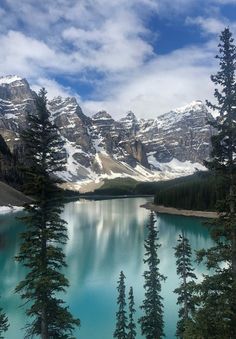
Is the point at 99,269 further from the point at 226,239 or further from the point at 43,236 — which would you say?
the point at 226,239

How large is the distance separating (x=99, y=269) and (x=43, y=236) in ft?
148

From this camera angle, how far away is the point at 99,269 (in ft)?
221

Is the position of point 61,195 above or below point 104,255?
above

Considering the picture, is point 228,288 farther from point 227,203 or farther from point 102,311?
point 102,311

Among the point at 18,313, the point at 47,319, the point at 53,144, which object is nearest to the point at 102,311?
the point at 18,313

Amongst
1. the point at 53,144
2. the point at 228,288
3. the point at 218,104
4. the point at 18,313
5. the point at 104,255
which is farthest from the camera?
the point at 104,255

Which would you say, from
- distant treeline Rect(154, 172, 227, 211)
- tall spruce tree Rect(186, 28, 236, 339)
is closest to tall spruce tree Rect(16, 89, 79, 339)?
tall spruce tree Rect(186, 28, 236, 339)

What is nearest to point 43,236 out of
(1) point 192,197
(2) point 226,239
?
(2) point 226,239

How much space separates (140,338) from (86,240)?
6520 centimetres

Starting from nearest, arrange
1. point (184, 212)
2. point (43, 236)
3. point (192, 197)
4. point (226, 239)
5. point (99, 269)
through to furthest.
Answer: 1. point (226, 239)
2. point (43, 236)
3. point (99, 269)
4. point (184, 212)
5. point (192, 197)

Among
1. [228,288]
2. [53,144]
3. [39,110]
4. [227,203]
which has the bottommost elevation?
[228,288]

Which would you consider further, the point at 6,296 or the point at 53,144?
the point at 6,296

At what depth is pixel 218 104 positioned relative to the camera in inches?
834

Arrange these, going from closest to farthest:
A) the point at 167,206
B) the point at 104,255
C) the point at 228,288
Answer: the point at 228,288
the point at 104,255
the point at 167,206
